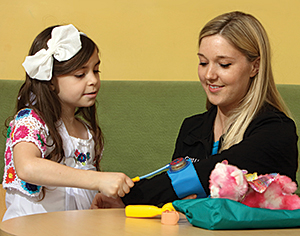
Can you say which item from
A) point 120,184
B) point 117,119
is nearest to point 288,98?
point 117,119

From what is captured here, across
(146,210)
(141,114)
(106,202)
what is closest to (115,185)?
(146,210)

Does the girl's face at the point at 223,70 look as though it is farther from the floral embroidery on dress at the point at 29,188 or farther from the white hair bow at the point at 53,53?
the floral embroidery on dress at the point at 29,188

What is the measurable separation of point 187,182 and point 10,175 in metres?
0.56

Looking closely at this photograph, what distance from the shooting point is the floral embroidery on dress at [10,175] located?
121cm

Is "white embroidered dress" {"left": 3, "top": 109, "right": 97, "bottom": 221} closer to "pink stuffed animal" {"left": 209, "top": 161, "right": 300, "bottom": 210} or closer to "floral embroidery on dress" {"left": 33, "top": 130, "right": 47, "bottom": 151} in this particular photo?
"floral embroidery on dress" {"left": 33, "top": 130, "right": 47, "bottom": 151}

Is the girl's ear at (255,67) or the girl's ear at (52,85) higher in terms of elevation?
the girl's ear at (255,67)

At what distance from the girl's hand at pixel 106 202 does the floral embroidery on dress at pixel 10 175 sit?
0.81 feet

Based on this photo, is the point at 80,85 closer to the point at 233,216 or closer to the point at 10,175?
the point at 10,175

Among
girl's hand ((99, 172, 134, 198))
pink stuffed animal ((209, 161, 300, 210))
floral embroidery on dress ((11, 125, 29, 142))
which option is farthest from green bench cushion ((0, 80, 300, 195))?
pink stuffed animal ((209, 161, 300, 210))

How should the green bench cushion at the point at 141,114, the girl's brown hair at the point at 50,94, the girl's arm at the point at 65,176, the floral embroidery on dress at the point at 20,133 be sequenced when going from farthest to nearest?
the green bench cushion at the point at 141,114 < the girl's brown hair at the point at 50,94 < the floral embroidery on dress at the point at 20,133 < the girl's arm at the point at 65,176

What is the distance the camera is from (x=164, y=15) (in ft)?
7.27

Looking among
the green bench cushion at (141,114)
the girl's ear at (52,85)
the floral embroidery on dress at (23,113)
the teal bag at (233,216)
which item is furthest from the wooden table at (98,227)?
the green bench cushion at (141,114)

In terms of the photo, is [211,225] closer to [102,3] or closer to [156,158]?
[156,158]

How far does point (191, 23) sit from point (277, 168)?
1358 millimetres
